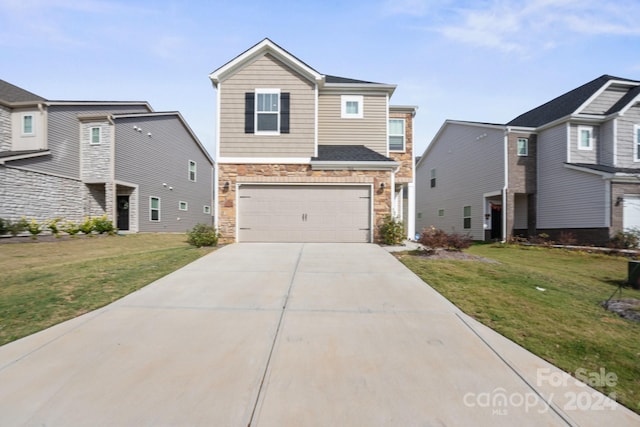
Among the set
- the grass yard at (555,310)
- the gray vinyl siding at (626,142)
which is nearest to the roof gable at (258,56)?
the grass yard at (555,310)

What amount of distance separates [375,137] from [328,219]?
4.49 m

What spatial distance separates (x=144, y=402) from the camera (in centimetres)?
298

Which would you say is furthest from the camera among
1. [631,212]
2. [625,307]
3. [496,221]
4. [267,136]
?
[496,221]

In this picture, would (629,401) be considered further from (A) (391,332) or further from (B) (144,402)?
(B) (144,402)

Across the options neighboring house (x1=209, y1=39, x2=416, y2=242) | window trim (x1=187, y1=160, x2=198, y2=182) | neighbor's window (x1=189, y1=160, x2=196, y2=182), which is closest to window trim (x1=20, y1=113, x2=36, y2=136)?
window trim (x1=187, y1=160, x2=198, y2=182)

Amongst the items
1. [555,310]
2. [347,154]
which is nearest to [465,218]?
[347,154]

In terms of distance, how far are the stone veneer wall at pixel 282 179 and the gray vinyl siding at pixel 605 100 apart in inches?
477

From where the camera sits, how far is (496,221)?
60.8 feet

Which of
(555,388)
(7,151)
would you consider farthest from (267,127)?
(7,151)

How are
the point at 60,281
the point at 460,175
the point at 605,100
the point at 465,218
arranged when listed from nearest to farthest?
the point at 60,281 → the point at 605,100 → the point at 465,218 → the point at 460,175

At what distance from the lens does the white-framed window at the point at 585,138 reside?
15.3 metres

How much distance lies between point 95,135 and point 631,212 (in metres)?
25.6

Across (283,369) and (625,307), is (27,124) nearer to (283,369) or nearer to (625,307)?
(283,369)

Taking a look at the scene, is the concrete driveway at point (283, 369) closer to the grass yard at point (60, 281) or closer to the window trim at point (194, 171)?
the grass yard at point (60, 281)
